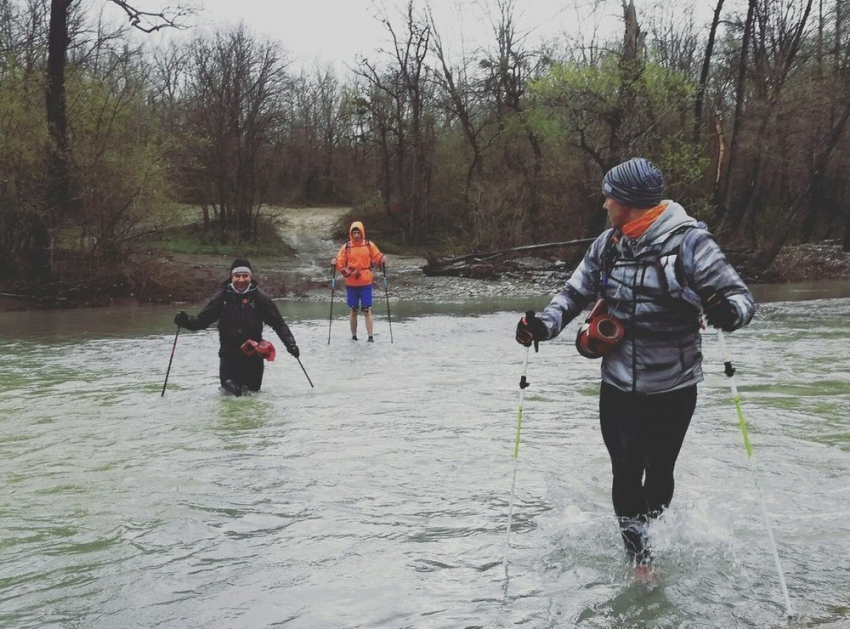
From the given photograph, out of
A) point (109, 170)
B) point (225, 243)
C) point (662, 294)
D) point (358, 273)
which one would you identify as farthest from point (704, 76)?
point (662, 294)

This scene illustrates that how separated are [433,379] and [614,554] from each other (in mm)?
6189

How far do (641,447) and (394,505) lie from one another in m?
1.97

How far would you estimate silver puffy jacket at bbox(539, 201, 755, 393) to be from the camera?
13.3ft

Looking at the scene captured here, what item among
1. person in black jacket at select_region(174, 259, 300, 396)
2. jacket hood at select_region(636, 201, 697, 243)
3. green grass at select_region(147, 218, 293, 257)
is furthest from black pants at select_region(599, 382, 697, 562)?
green grass at select_region(147, 218, 293, 257)

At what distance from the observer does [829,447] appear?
22.6 feet

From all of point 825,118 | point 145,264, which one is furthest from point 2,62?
point 825,118

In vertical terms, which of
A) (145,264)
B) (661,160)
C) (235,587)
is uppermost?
(661,160)

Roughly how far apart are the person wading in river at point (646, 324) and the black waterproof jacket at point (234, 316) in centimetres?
571

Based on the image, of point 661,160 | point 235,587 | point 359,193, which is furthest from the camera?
point 359,193

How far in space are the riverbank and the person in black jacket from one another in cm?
1368

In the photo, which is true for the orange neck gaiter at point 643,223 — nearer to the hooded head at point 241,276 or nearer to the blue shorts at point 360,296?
the hooded head at point 241,276

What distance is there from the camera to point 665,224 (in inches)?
164

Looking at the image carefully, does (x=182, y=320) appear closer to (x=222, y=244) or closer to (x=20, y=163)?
(x=20, y=163)

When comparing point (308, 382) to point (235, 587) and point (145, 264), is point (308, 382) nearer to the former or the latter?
point (235, 587)
